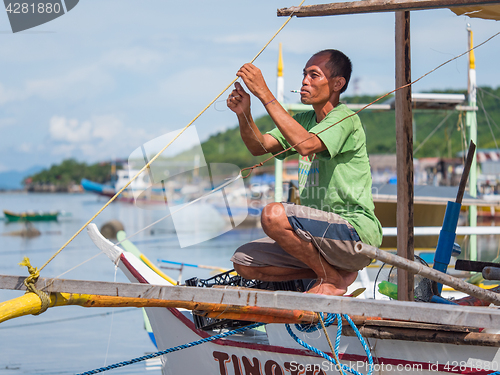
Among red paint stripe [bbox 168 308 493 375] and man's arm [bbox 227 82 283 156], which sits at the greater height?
man's arm [bbox 227 82 283 156]

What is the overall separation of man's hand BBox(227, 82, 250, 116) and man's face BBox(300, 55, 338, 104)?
0.99 ft

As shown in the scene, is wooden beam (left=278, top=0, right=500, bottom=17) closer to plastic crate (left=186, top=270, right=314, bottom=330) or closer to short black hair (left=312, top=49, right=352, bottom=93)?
short black hair (left=312, top=49, right=352, bottom=93)

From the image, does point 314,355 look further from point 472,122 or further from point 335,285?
point 472,122

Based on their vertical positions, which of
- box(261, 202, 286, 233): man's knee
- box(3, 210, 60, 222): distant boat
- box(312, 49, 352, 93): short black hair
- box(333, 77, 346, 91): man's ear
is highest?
box(312, 49, 352, 93): short black hair

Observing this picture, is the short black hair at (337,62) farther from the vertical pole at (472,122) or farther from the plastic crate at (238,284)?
the vertical pole at (472,122)

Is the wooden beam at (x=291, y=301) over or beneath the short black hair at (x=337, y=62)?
beneath

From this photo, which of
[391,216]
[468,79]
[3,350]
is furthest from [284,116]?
[3,350]

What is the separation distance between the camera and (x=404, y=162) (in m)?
3.11

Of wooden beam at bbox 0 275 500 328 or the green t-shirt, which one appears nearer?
wooden beam at bbox 0 275 500 328

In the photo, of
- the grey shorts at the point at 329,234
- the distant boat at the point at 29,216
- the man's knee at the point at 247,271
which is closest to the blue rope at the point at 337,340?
the grey shorts at the point at 329,234

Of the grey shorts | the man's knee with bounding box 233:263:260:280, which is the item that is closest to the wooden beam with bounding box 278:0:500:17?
the grey shorts

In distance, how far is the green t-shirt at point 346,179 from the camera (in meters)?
2.74

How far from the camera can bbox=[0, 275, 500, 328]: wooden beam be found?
213 centimetres

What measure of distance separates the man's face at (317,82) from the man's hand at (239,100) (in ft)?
0.99
